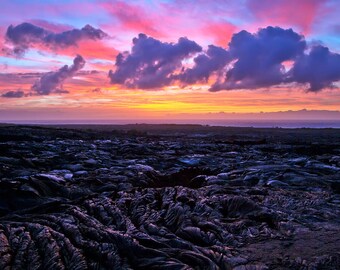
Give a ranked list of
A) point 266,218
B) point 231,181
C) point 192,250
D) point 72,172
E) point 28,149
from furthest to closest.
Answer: point 28,149 < point 72,172 < point 231,181 < point 266,218 < point 192,250

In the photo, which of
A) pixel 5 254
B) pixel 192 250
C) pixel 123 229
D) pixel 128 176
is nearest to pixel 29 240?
pixel 5 254

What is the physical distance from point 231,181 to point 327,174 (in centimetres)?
440

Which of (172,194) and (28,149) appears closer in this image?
(172,194)

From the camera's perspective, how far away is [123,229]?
7.03 metres

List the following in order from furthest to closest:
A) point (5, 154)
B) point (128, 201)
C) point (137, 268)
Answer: point (5, 154)
point (128, 201)
point (137, 268)

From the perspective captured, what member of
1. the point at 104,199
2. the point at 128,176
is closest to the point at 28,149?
the point at 128,176

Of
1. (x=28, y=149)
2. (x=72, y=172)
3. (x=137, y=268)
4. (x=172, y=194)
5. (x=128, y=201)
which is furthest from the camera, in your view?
(x=28, y=149)

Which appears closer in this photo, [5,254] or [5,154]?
[5,254]

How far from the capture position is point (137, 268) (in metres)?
5.16

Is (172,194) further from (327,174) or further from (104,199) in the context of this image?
(327,174)

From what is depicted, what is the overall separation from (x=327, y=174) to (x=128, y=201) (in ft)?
29.2

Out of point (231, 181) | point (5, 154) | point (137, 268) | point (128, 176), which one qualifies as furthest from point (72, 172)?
point (137, 268)

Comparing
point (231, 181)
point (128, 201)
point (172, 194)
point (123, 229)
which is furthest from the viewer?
point (231, 181)

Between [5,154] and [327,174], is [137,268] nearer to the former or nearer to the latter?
[327,174]
